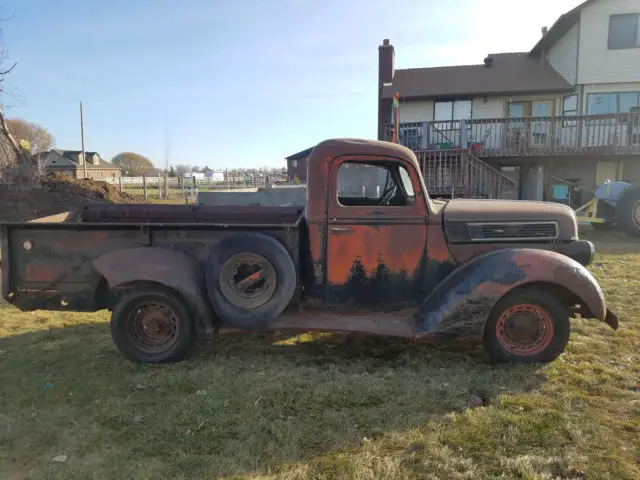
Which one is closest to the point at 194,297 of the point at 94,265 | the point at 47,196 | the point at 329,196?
the point at 94,265

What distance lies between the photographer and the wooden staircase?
14.3 m

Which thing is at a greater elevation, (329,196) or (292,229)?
(329,196)

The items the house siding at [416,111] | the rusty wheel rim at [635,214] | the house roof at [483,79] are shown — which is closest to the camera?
the rusty wheel rim at [635,214]

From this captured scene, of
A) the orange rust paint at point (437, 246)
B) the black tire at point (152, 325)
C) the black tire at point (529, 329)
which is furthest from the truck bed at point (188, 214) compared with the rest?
the black tire at point (529, 329)

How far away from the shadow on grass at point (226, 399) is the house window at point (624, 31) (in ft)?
64.7

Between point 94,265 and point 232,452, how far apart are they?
2.32 meters

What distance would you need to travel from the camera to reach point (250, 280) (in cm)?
422

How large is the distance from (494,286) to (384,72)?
1984 centimetres

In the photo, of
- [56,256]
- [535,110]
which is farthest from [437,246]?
[535,110]

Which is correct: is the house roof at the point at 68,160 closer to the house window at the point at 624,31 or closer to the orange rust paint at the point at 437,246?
the house window at the point at 624,31

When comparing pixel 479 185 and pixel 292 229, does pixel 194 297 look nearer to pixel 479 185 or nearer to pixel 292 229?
pixel 292 229

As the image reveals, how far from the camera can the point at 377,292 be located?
4.42 meters

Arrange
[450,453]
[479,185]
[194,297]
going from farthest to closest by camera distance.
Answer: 1. [479,185]
2. [194,297]
3. [450,453]

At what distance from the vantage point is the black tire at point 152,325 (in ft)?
14.0
